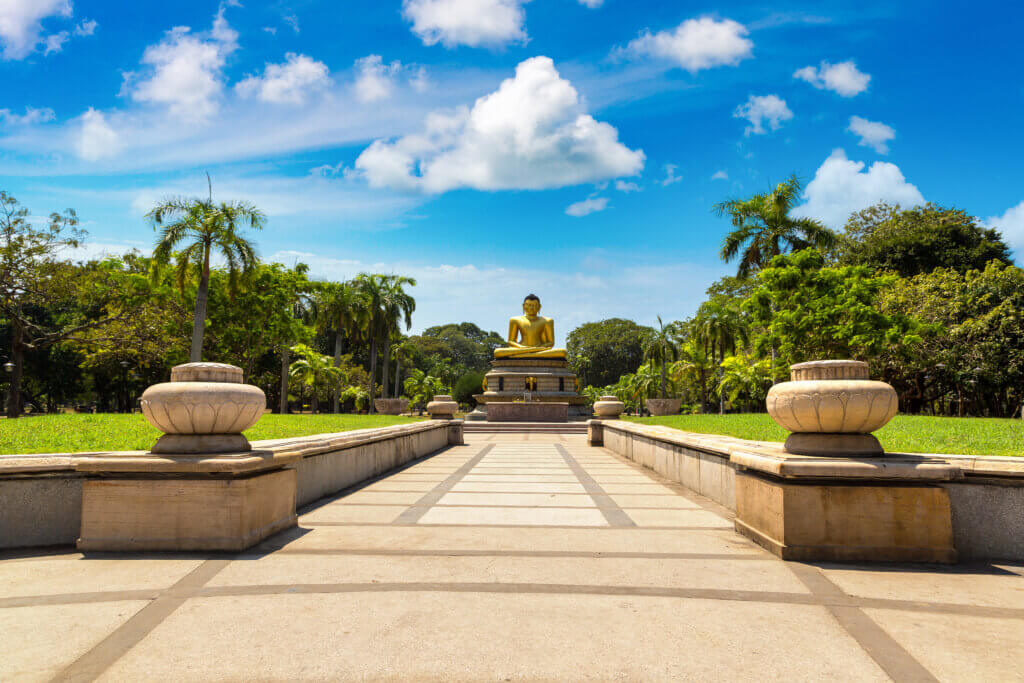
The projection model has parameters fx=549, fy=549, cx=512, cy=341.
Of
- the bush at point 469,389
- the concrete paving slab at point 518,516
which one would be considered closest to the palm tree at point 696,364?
the bush at point 469,389

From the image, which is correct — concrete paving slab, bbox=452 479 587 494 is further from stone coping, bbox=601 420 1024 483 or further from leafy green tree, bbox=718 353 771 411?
leafy green tree, bbox=718 353 771 411

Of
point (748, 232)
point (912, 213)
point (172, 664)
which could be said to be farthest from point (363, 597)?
point (912, 213)

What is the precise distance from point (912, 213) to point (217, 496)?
148 feet

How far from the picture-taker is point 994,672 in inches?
106

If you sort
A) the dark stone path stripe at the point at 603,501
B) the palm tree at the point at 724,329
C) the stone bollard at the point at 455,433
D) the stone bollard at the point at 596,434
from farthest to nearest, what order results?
the palm tree at the point at 724,329
the stone bollard at the point at 455,433
the stone bollard at the point at 596,434
the dark stone path stripe at the point at 603,501

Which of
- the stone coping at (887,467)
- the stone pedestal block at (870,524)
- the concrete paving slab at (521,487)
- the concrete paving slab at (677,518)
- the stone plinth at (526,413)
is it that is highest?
the stone coping at (887,467)

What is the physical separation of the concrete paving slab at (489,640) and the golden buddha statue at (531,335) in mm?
30058

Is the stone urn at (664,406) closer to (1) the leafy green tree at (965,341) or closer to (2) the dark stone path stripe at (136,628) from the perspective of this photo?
(1) the leafy green tree at (965,341)

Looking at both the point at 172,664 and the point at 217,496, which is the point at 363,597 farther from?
the point at 217,496

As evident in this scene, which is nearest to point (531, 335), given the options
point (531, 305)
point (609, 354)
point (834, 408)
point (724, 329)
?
point (531, 305)

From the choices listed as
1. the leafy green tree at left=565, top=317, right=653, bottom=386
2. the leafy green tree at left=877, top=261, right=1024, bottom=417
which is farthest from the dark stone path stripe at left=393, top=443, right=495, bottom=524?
the leafy green tree at left=565, top=317, right=653, bottom=386

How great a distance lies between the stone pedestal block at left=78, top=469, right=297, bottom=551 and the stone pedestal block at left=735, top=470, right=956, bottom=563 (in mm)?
4658

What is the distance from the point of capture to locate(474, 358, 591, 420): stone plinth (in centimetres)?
3209

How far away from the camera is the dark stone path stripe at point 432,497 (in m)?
6.12
